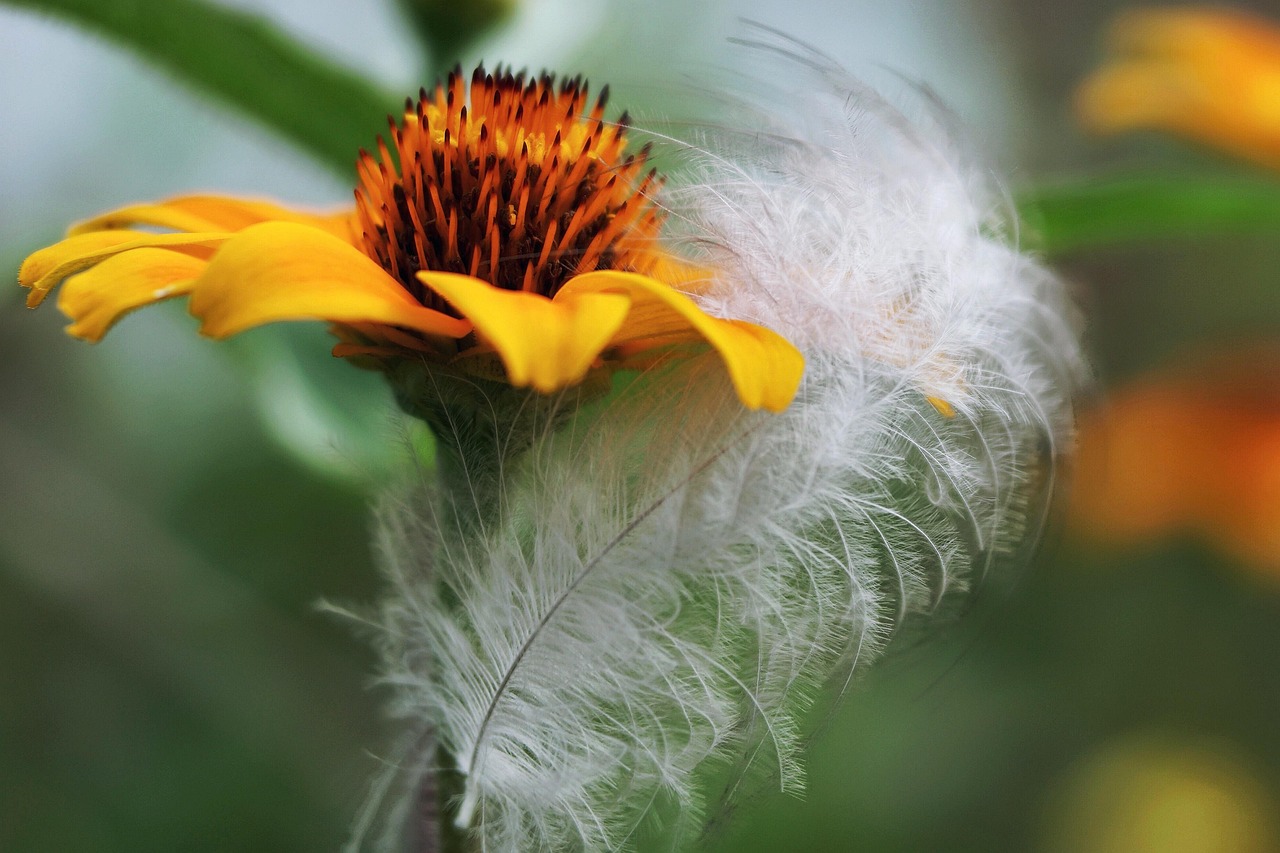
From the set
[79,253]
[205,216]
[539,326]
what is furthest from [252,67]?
[539,326]

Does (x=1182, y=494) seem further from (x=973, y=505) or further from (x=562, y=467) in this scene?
(x=562, y=467)

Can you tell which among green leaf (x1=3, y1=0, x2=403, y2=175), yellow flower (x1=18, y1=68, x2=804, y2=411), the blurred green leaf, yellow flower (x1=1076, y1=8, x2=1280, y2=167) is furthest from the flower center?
yellow flower (x1=1076, y1=8, x2=1280, y2=167)

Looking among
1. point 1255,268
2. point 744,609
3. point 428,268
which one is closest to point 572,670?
point 744,609

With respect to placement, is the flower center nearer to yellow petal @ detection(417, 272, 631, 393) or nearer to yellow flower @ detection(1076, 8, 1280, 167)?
yellow petal @ detection(417, 272, 631, 393)

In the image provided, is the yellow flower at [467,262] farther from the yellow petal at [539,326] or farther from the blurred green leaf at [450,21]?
the blurred green leaf at [450,21]

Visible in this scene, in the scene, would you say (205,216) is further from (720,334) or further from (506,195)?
(720,334)

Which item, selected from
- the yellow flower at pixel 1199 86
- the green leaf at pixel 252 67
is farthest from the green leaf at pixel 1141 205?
the green leaf at pixel 252 67
